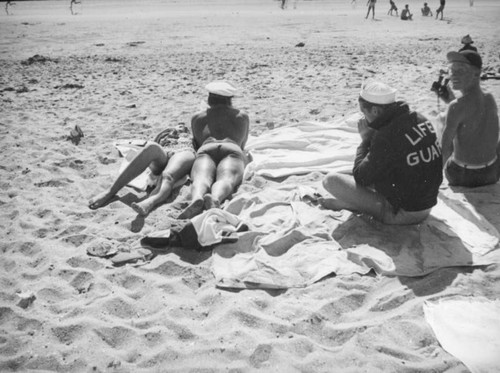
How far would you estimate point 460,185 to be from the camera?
4324 mm

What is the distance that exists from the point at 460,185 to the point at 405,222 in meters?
1.16

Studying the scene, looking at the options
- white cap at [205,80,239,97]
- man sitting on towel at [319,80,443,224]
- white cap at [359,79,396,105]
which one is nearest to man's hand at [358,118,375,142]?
man sitting on towel at [319,80,443,224]

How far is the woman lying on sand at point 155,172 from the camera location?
164 inches

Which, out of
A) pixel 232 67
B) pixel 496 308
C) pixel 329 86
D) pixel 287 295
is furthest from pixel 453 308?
pixel 232 67

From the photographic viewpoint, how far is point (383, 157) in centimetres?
328

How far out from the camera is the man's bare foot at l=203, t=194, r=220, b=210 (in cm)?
380

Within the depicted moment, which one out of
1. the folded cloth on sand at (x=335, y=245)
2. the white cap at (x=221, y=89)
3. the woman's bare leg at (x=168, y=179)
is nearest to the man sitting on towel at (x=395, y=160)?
the folded cloth on sand at (x=335, y=245)

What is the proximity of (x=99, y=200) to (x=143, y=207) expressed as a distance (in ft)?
1.94

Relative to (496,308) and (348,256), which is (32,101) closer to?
(348,256)

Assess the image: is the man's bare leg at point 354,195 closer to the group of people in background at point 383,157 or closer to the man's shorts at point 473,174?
the group of people in background at point 383,157

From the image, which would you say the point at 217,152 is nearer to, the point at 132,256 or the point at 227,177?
the point at 227,177

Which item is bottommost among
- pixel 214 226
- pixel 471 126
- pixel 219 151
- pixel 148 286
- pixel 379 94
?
pixel 148 286

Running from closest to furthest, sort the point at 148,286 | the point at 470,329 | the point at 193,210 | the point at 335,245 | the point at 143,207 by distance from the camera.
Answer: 1. the point at 470,329
2. the point at 148,286
3. the point at 335,245
4. the point at 193,210
5. the point at 143,207

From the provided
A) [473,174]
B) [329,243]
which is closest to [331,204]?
[329,243]
